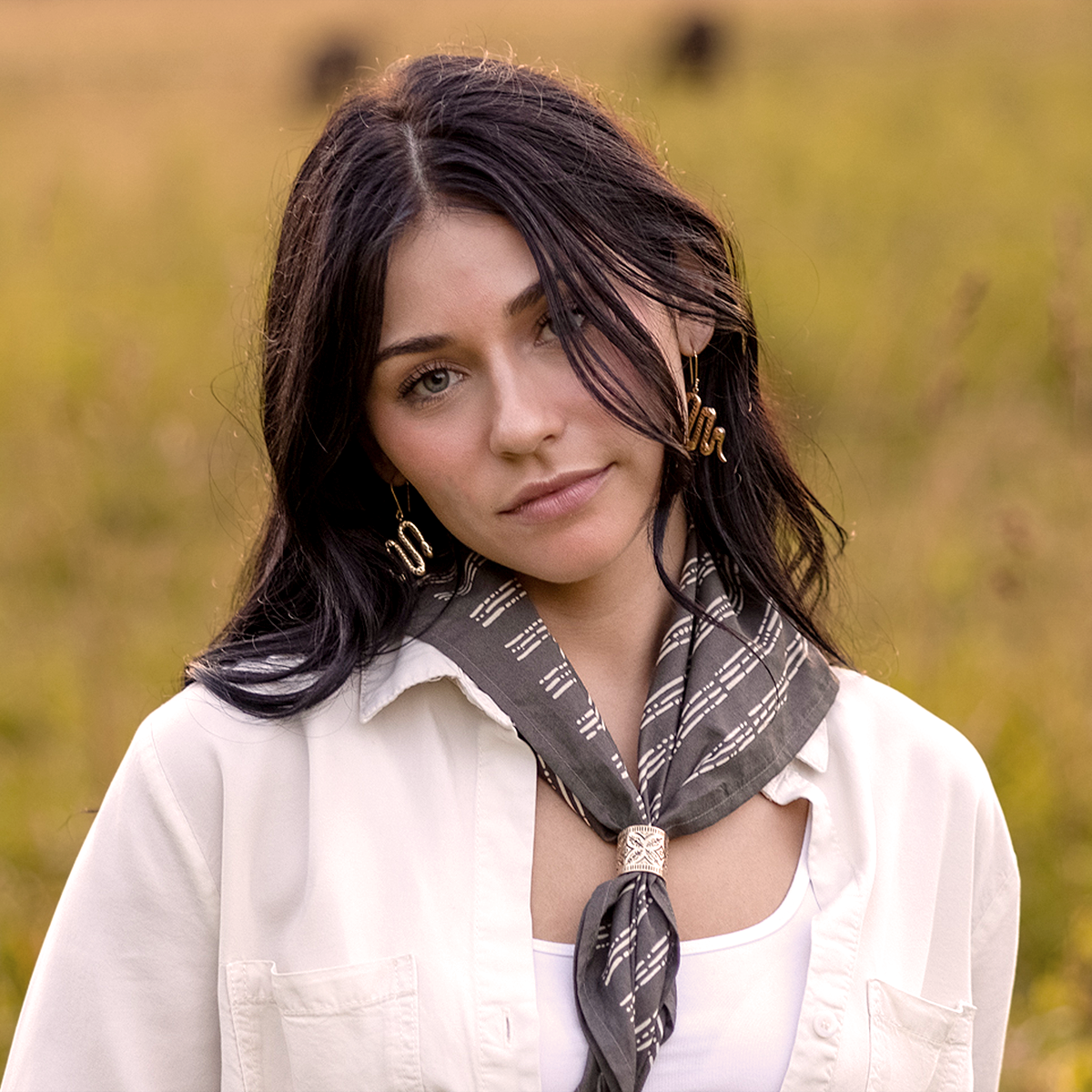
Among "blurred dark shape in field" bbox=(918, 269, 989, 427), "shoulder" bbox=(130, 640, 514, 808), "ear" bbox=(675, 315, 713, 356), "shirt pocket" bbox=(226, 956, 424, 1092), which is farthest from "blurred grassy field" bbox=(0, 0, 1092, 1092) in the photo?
"shirt pocket" bbox=(226, 956, 424, 1092)

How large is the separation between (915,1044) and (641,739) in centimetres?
48

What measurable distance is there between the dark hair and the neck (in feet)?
0.24

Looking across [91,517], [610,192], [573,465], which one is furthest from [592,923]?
[91,517]

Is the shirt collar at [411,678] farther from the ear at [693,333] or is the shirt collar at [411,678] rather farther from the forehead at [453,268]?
the ear at [693,333]

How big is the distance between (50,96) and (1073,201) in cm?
713

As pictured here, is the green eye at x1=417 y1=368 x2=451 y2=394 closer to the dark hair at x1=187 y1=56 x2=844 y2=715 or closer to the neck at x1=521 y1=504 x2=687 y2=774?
the dark hair at x1=187 y1=56 x2=844 y2=715

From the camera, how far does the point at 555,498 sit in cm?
156

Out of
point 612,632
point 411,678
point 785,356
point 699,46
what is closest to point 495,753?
point 411,678

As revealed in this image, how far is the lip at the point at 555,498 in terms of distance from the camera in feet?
5.08

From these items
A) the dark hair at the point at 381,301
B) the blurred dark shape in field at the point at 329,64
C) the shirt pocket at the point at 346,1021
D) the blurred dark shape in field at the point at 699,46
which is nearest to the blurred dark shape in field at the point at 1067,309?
the dark hair at the point at 381,301

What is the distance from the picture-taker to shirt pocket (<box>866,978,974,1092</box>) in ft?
5.43

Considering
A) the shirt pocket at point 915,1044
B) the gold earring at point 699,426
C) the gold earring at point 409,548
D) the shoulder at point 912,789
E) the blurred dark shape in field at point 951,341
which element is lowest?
the shirt pocket at point 915,1044

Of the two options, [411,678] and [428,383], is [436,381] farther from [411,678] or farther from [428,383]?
[411,678]

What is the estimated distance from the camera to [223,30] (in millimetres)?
13438
